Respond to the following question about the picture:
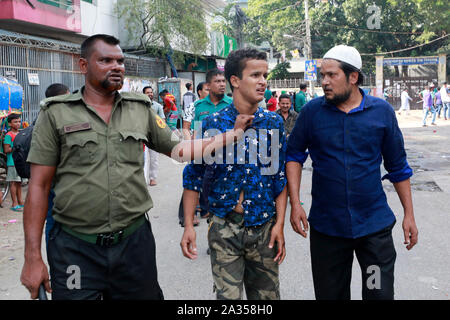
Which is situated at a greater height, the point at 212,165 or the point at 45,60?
the point at 45,60

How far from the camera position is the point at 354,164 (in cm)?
262

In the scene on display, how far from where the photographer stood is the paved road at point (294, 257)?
3.89 meters

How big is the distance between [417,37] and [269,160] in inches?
1372

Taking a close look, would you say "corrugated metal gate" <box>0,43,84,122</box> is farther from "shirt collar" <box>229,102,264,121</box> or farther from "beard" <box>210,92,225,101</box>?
"shirt collar" <box>229,102,264,121</box>

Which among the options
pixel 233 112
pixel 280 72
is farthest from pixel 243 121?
pixel 280 72

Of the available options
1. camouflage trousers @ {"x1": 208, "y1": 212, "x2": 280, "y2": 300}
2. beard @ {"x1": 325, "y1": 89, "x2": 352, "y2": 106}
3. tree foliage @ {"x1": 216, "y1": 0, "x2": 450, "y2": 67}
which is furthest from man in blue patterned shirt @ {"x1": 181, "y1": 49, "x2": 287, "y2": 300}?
tree foliage @ {"x1": 216, "y1": 0, "x2": 450, "y2": 67}

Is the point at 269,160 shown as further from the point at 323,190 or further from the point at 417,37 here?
the point at 417,37

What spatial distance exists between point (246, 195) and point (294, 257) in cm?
238

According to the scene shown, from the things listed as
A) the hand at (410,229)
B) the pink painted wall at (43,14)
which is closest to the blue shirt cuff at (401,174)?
the hand at (410,229)

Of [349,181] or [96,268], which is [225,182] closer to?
[349,181]

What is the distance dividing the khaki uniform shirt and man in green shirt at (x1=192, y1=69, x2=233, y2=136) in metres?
3.14

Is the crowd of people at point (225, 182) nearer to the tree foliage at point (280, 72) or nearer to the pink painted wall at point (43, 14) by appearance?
the pink painted wall at point (43, 14)
